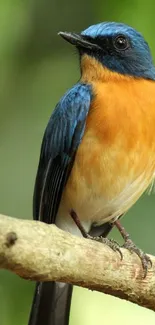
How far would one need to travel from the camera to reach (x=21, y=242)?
4121 mm

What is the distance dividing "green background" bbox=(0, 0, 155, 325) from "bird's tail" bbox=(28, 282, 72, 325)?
75 millimetres

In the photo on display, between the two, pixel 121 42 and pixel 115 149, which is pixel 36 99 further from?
pixel 115 149

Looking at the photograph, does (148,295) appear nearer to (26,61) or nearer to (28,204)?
(28,204)

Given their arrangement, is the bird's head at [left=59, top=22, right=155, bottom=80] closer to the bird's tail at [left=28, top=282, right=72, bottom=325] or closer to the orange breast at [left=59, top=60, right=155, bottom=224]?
the orange breast at [left=59, top=60, right=155, bottom=224]

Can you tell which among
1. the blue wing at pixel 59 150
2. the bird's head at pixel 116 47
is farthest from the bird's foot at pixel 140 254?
the bird's head at pixel 116 47

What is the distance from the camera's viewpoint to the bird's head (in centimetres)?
595

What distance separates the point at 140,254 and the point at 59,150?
37.3 inches

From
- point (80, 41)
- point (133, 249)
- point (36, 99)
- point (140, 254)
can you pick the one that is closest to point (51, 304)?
point (133, 249)

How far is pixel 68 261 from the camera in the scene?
446 centimetres

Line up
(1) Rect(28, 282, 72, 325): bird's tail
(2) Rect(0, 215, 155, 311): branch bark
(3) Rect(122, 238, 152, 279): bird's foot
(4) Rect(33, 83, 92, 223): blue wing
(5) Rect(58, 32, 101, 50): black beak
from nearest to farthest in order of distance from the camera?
(2) Rect(0, 215, 155, 311): branch bark
(3) Rect(122, 238, 152, 279): bird's foot
(1) Rect(28, 282, 72, 325): bird's tail
(4) Rect(33, 83, 92, 223): blue wing
(5) Rect(58, 32, 101, 50): black beak

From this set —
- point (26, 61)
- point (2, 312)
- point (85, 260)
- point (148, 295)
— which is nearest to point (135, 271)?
point (148, 295)

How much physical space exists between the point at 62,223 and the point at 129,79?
1040 mm

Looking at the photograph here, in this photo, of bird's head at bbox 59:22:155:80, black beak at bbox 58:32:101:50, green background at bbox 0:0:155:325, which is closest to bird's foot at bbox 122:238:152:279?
green background at bbox 0:0:155:325

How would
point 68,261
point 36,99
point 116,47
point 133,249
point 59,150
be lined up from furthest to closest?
point 36,99
point 116,47
point 59,150
point 133,249
point 68,261
